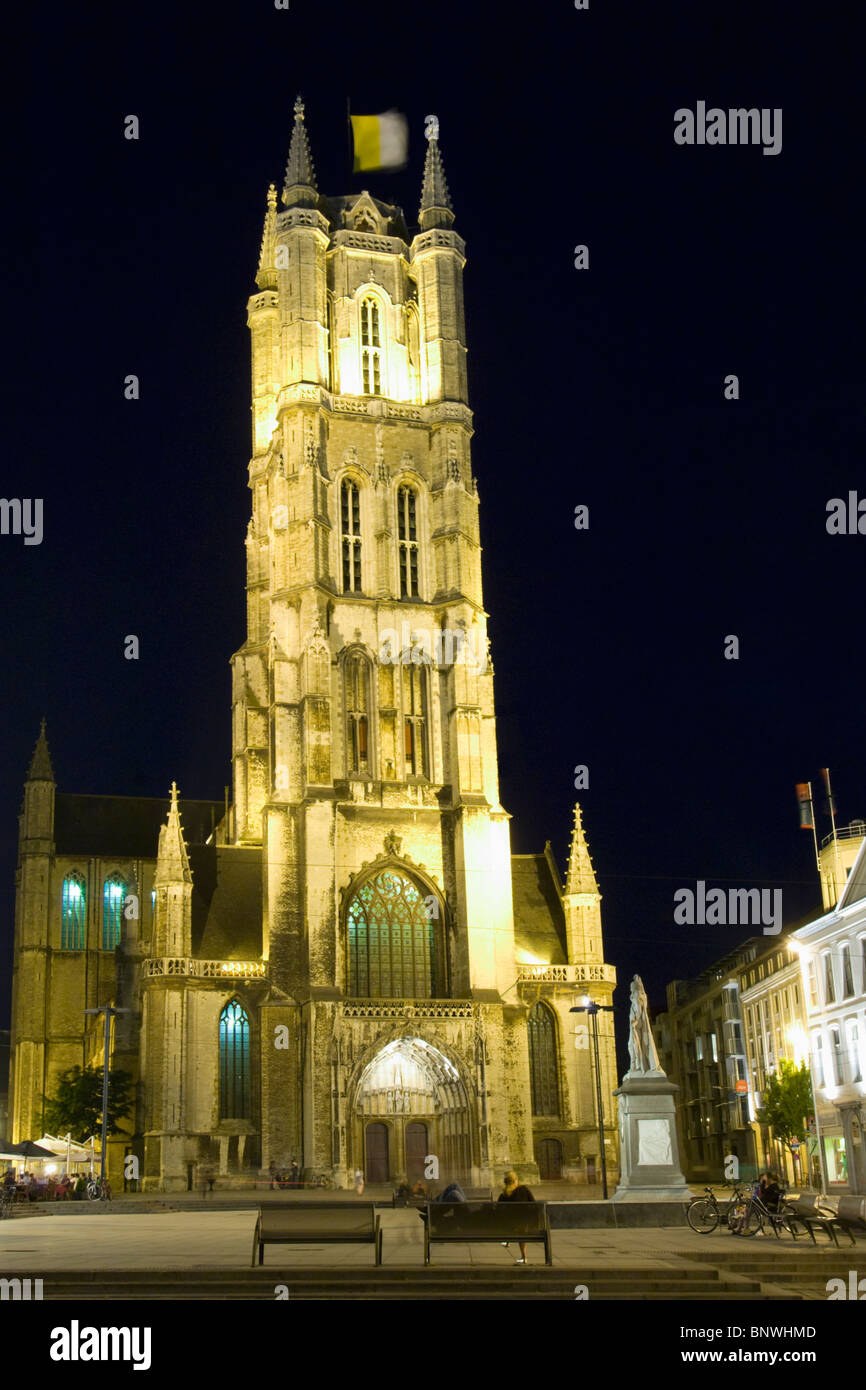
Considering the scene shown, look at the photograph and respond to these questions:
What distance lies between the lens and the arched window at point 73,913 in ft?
232

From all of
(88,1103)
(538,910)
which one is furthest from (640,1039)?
(88,1103)

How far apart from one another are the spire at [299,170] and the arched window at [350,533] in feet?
43.4

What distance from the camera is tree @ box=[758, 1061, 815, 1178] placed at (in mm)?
53469

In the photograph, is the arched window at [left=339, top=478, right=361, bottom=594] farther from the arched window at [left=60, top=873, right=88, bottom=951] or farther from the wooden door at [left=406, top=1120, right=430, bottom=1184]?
the arched window at [left=60, top=873, right=88, bottom=951]

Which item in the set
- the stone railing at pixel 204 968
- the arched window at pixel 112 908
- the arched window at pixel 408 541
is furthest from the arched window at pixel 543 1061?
the arched window at pixel 112 908

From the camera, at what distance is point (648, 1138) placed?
26703mm

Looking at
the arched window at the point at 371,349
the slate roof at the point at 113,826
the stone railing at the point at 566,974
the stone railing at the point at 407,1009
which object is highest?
the arched window at the point at 371,349

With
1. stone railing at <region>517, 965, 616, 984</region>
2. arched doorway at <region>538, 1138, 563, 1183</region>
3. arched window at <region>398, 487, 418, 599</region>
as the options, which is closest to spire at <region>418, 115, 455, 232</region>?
arched window at <region>398, 487, 418, 599</region>

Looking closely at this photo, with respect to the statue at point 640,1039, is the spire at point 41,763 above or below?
above

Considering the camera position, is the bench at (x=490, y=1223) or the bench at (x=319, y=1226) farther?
the bench at (x=490, y=1223)

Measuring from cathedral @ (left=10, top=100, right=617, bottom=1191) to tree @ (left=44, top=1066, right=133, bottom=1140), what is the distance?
955 millimetres

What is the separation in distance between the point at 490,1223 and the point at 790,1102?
128ft

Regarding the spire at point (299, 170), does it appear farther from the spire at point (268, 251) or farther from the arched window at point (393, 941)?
the arched window at point (393, 941)

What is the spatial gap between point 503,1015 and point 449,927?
154 inches
